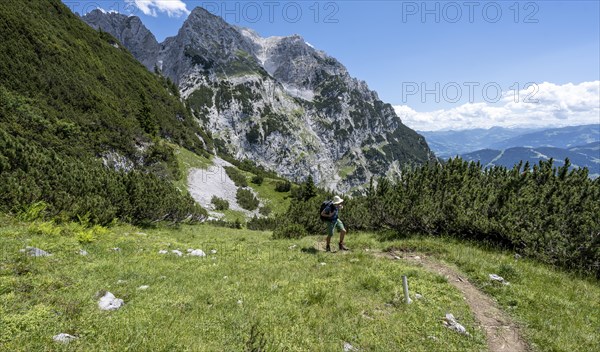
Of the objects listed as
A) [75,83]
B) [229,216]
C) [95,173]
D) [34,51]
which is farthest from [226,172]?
[95,173]

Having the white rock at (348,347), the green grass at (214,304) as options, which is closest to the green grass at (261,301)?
the green grass at (214,304)

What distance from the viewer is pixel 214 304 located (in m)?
7.45

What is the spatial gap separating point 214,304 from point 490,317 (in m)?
7.10

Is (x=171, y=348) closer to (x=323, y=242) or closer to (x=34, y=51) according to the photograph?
(x=323, y=242)

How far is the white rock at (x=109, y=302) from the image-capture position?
688 cm

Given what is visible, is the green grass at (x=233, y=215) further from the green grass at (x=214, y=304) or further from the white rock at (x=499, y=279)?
the white rock at (x=499, y=279)

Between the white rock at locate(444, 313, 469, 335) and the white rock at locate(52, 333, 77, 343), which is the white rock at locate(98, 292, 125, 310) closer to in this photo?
the white rock at locate(52, 333, 77, 343)

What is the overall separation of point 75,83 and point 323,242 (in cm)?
4371

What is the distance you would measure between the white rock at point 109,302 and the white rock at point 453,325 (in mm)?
7756

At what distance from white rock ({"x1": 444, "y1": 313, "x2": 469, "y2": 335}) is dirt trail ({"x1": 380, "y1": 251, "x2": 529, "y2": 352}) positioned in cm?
53

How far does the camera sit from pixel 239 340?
6012mm

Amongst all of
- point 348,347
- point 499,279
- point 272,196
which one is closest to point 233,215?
point 272,196

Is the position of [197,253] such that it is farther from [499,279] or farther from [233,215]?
[233,215]

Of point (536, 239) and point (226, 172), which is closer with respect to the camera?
point (536, 239)
